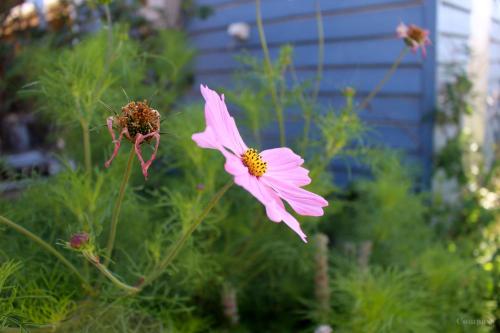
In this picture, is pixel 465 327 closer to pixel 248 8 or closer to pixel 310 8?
pixel 310 8

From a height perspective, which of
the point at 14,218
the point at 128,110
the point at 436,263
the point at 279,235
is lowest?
the point at 436,263

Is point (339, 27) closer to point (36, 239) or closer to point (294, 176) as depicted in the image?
point (294, 176)

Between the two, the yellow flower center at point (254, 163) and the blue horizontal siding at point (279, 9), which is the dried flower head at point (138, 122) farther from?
the blue horizontal siding at point (279, 9)

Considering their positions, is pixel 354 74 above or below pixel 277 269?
above

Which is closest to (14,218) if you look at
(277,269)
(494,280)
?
(277,269)

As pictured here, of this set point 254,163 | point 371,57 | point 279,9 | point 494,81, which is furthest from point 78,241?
point 494,81

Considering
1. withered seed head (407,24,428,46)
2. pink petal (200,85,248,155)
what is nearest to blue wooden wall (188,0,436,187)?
withered seed head (407,24,428,46)

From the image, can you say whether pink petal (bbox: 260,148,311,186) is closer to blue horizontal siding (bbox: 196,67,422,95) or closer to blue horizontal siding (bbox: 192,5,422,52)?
blue horizontal siding (bbox: 196,67,422,95)
